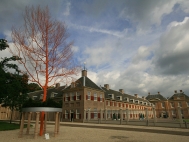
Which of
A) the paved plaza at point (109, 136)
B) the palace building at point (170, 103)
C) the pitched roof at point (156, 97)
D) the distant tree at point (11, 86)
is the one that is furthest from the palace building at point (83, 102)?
the pitched roof at point (156, 97)

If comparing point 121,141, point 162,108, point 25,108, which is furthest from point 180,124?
point 162,108

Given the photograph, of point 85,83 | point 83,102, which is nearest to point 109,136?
point 83,102

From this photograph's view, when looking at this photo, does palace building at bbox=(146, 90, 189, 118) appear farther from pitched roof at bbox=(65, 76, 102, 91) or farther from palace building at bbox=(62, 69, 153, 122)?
pitched roof at bbox=(65, 76, 102, 91)

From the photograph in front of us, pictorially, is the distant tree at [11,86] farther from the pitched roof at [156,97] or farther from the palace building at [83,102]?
the pitched roof at [156,97]

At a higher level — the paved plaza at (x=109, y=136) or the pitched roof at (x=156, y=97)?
the pitched roof at (x=156, y=97)

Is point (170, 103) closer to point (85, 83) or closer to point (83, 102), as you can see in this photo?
point (85, 83)

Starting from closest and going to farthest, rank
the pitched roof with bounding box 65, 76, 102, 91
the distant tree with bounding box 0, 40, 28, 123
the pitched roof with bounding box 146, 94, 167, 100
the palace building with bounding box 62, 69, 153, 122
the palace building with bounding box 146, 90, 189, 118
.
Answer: the distant tree with bounding box 0, 40, 28, 123 → the palace building with bounding box 62, 69, 153, 122 → the pitched roof with bounding box 65, 76, 102, 91 → the palace building with bounding box 146, 90, 189, 118 → the pitched roof with bounding box 146, 94, 167, 100

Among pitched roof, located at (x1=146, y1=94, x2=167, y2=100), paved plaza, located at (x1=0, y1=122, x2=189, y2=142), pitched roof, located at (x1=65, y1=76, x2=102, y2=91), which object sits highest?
pitched roof, located at (x1=65, y1=76, x2=102, y2=91)

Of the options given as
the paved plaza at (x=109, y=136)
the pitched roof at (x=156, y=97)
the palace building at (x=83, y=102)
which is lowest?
the paved plaza at (x=109, y=136)

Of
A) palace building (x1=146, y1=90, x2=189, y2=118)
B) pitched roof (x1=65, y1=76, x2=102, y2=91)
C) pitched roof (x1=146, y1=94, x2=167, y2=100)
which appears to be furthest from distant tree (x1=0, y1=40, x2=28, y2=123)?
pitched roof (x1=146, y1=94, x2=167, y2=100)

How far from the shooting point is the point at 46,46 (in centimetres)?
1116

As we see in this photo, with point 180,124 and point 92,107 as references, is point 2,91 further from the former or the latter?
point 180,124

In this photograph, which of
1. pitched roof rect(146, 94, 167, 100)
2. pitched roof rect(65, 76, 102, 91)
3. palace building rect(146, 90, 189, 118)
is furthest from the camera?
pitched roof rect(146, 94, 167, 100)

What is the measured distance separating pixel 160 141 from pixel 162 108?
51446 mm
